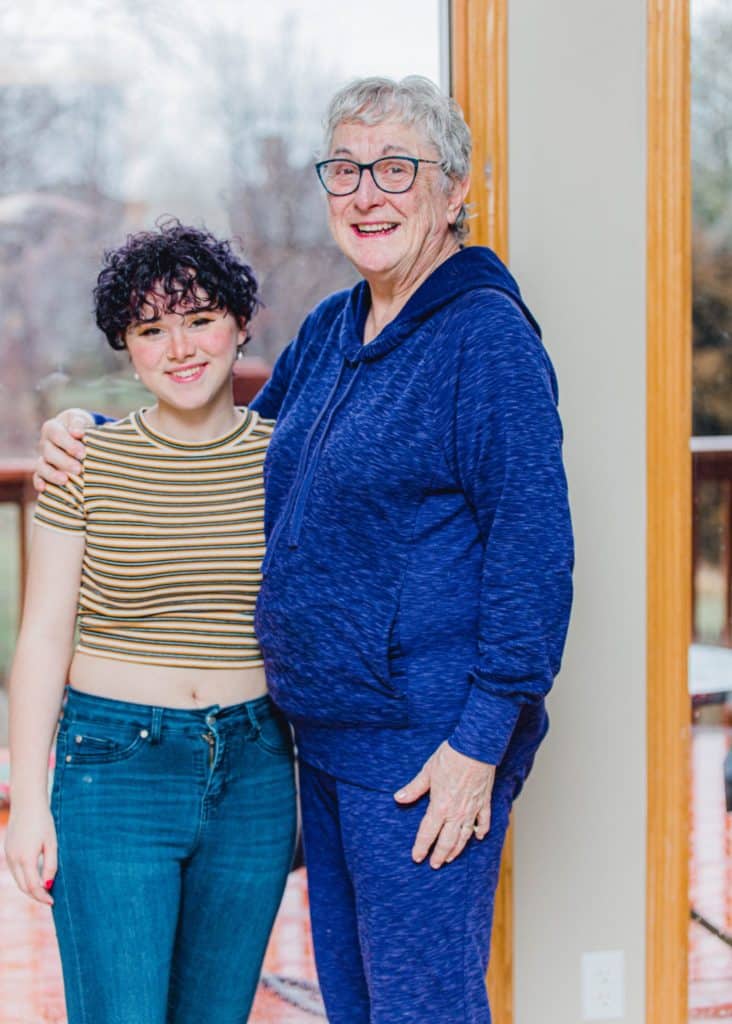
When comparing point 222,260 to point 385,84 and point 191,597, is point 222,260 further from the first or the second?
point 191,597

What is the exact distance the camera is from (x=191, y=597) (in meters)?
1.42

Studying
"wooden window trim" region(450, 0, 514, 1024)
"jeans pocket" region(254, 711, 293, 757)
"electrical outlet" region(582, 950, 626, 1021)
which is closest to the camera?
"jeans pocket" region(254, 711, 293, 757)

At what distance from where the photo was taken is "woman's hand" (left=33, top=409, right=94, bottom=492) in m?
1.42

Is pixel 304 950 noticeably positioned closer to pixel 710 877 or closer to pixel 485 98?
pixel 710 877

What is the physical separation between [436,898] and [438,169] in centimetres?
87

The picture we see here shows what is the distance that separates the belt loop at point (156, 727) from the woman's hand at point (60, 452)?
32 cm

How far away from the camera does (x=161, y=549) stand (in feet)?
4.61


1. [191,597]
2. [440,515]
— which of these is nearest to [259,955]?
[191,597]

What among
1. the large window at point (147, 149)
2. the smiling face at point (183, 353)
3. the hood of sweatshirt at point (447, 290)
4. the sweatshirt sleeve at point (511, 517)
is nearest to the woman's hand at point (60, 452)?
the smiling face at point (183, 353)

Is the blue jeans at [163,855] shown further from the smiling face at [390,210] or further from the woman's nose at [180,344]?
the smiling face at [390,210]

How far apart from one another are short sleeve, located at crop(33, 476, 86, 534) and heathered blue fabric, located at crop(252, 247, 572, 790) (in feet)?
0.80

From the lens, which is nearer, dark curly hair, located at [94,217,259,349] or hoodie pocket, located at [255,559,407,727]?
hoodie pocket, located at [255,559,407,727]

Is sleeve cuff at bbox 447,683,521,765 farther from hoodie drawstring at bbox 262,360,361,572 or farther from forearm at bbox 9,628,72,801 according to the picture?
forearm at bbox 9,628,72,801

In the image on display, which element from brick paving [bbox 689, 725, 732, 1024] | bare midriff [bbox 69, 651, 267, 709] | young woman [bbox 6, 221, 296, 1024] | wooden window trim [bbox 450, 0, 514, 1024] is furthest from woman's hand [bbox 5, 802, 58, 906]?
brick paving [bbox 689, 725, 732, 1024]
